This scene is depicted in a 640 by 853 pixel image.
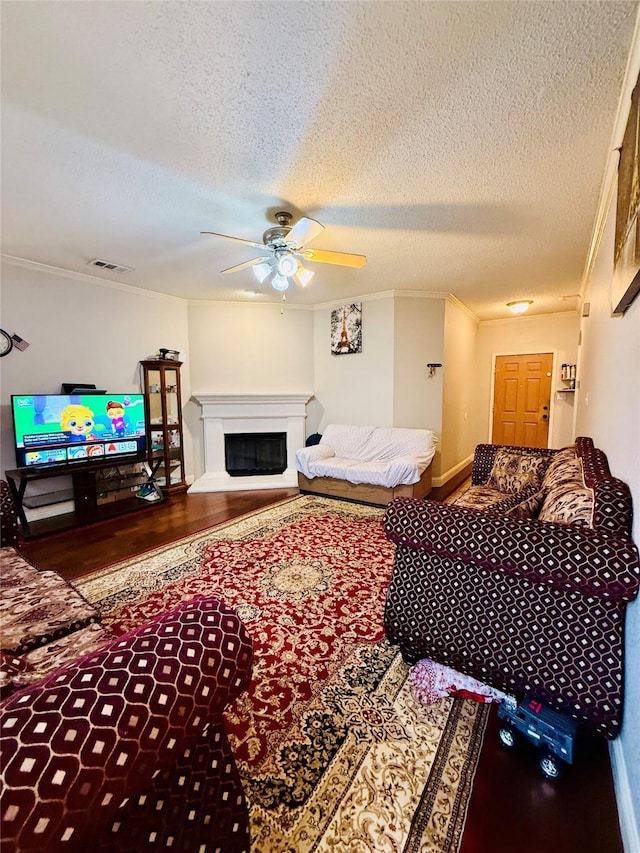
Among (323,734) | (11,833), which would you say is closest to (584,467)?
(323,734)

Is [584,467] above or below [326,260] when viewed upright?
below

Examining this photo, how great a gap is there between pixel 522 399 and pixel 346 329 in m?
3.52

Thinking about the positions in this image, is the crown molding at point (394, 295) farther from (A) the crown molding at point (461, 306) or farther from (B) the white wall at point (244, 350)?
(B) the white wall at point (244, 350)

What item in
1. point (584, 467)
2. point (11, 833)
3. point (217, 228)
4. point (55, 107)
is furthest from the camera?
point (217, 228)

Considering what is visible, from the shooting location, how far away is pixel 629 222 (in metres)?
1.40

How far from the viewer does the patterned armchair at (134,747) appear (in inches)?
19.7

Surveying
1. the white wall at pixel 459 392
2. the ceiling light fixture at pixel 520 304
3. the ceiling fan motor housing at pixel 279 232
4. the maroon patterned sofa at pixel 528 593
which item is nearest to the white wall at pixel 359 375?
the white wall at pixel 459 392

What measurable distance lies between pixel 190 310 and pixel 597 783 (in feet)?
18.1

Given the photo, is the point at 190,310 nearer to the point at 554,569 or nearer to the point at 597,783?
the point at 554,569

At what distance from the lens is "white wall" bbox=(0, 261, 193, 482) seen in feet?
11.4

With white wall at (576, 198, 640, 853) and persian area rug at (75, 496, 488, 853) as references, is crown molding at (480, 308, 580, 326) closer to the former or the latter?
white wall at (576, 198, 640, 853)

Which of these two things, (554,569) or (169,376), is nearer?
(554,569)

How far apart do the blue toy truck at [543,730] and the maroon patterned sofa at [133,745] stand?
101cm

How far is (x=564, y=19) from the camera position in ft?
4.23
